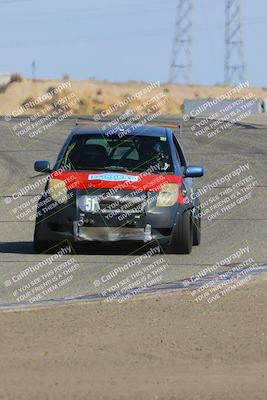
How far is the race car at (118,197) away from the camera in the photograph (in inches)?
515

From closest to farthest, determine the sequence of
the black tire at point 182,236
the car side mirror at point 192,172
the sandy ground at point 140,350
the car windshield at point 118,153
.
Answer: the sandy ground at point 140,350, the black tire at point 182,236, the car windshield at point 118,153, the car side mirror at point 192,172

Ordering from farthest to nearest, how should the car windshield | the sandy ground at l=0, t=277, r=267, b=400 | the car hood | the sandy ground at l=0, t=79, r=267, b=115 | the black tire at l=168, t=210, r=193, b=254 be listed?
1. the sandy ground at l=0, t=79, r=267, b=115
2. the car windshield
3. the black tire at l=168, t=210, r=193, b=254
4. the car hood
5. the sandy ground at l=0, t=277, r=267, b=400

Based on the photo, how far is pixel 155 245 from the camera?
13.7 m

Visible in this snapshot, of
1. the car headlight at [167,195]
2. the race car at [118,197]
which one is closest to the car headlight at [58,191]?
the race car at [118,197]

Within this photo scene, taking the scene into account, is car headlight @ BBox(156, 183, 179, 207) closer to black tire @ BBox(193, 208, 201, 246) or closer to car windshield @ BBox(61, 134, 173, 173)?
car windshield @ BBox(61, 134, 173, 173)

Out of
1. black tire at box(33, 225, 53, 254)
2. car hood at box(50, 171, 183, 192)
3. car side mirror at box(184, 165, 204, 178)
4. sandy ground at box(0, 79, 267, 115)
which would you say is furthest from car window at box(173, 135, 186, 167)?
sandy ground at box(0, 79, 267, 115)

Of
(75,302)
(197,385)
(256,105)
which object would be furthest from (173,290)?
(256,105)

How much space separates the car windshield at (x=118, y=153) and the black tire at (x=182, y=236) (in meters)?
0.70

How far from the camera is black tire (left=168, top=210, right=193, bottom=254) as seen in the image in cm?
1338

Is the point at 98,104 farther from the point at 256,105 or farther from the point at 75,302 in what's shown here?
the point at 75,302

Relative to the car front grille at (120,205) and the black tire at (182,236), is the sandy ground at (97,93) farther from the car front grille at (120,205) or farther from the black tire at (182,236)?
the car front grille at (120,205)

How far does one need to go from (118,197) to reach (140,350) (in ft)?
18.3

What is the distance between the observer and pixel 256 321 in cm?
870

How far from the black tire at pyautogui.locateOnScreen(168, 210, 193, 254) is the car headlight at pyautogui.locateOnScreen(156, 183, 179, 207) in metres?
0.24
